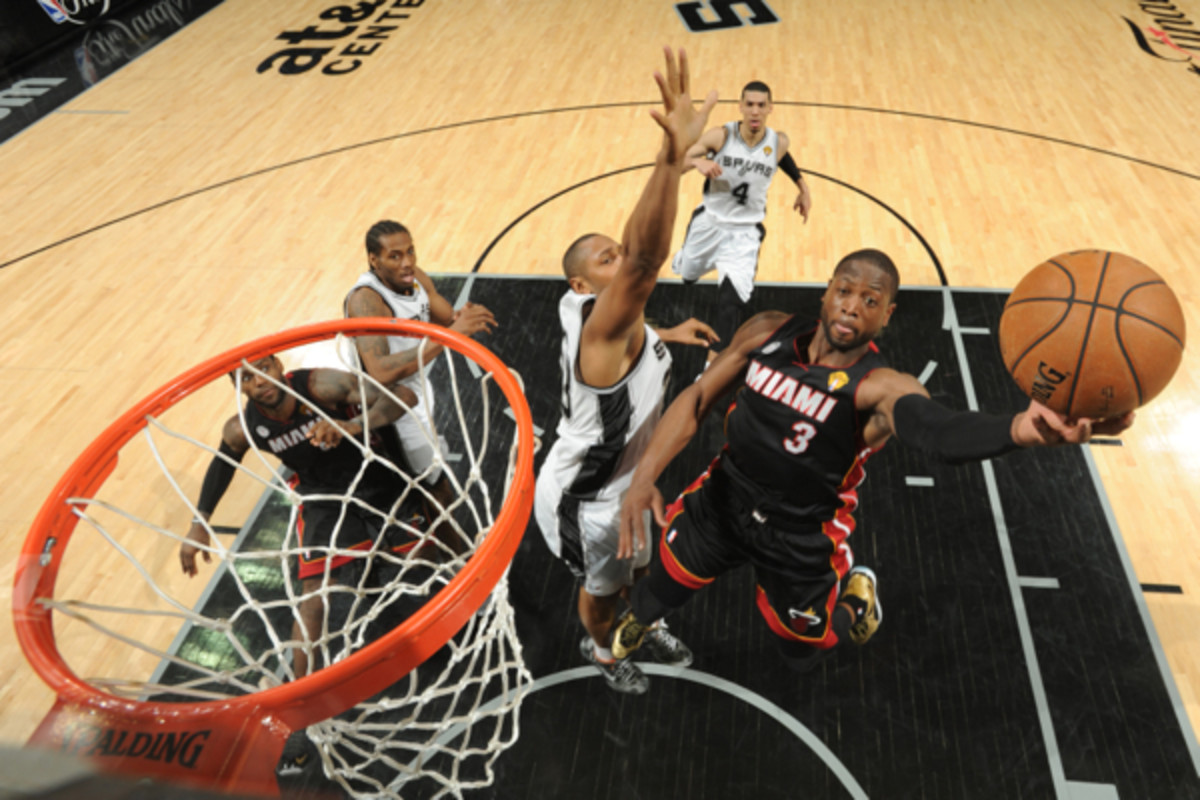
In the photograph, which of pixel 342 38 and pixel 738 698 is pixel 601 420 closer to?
pixel 738 698

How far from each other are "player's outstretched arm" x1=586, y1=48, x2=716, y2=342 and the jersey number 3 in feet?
2.68

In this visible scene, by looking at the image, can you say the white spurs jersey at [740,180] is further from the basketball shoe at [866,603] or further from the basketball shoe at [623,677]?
the basketball shoe at [623,677]

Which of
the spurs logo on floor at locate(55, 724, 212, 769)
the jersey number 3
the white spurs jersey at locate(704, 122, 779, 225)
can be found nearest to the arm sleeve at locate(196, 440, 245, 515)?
the spurs logo on floor at locate(55, 724, 212, 769)

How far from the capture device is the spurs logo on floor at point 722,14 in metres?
10.6

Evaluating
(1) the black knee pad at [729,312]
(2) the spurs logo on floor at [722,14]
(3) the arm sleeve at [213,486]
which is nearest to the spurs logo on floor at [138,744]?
(3) the arm sleeve at [213,486]

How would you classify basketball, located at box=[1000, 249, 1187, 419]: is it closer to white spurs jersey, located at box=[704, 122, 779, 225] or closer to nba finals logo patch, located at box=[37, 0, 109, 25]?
white spurs jersey, located at box=[704, 122, 779, 225]

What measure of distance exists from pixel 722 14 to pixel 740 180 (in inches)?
276

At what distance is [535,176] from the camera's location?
748 cm

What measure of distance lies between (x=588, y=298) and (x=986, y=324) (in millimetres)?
3781

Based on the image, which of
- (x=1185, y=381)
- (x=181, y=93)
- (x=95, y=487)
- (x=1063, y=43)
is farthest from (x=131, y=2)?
(x=1185, y=381)

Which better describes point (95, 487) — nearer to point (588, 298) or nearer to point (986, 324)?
point (588, 298)

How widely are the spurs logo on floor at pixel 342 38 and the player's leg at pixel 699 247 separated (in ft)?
21.2

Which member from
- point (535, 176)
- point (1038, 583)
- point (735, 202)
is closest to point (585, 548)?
point (1038, 583)

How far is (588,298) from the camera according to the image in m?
2.78
